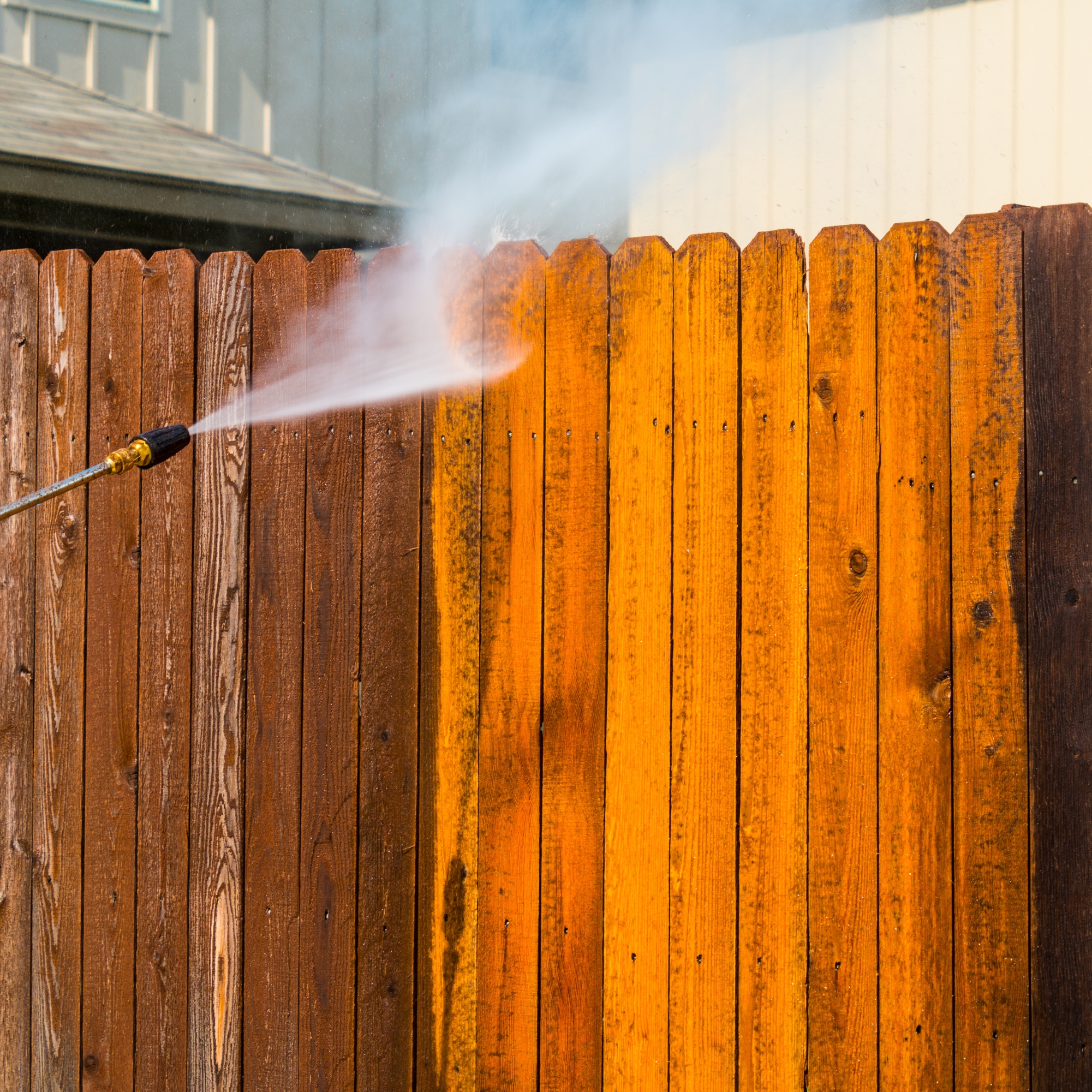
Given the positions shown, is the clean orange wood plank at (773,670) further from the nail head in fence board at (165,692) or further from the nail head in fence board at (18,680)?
the nail head in fence board at (18,680)

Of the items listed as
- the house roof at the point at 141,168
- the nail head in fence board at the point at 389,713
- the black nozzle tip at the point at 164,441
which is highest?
the house roof at the point at 141,168

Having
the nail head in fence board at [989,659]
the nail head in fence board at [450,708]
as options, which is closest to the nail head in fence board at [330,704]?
the nail head in fence board at [450,708]

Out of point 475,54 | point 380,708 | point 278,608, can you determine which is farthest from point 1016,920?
point 475,54

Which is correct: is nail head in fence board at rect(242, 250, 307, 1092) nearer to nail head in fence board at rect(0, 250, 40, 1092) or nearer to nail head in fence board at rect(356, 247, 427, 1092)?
nail head in fence board at rect(356, 247, 427, 1092)

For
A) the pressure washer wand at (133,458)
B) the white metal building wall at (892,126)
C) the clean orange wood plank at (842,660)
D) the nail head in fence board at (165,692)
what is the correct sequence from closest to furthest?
the pressure washer wand at (133,458) → the clean orange wood plank at (842,660) → the nail head in fence board at (165,692) → the white metal building wall at (892,126)

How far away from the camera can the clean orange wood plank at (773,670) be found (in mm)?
2145

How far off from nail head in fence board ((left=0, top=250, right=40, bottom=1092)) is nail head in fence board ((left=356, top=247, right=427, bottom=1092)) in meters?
A: 1.01

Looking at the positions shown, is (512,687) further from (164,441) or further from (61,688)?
(61,688)

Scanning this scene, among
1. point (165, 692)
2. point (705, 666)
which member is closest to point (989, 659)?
point (705, 666)

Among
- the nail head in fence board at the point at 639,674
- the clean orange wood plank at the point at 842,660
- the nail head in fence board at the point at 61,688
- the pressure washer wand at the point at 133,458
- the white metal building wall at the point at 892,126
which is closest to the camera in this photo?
the pressure washer wand at the point at 133,458

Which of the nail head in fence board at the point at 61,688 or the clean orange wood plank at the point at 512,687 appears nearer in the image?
Result: the clean orange wood plank at the point at 512,687

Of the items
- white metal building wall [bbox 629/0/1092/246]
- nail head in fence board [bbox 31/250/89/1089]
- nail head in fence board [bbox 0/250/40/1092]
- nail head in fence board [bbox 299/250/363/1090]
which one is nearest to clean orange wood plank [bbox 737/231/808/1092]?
nail head in fence board [bbox 299/250/363/1090]

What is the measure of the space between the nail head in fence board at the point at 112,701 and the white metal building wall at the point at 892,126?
2818 millimetres

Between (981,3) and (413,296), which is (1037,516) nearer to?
(413,296)
